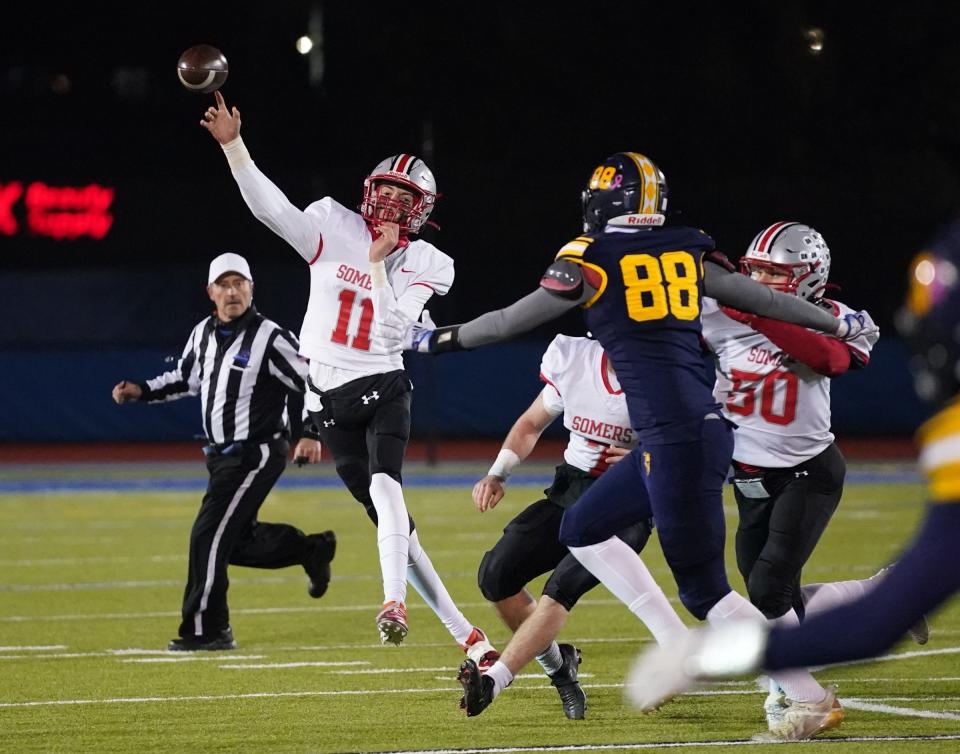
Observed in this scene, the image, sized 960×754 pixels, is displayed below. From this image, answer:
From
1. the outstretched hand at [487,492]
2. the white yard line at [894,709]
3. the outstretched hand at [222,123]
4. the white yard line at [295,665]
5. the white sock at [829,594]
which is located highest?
the outstretched hand at [222,123]

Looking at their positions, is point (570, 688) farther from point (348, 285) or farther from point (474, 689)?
point (348, 285)

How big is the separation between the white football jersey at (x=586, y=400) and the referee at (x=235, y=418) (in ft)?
6.05

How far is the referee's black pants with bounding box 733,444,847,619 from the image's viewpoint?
18.5 feet

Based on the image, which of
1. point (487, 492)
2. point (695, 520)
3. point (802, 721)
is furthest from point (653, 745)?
point (487, 492)

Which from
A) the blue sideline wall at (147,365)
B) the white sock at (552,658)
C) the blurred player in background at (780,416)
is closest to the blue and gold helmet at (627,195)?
the blurred player in background at (780,416)

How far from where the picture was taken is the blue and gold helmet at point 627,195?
5.20 metres

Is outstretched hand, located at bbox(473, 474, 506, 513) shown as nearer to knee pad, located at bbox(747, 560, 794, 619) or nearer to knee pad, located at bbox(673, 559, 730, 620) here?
knee pad, located at bbox(747, 560, 794, 619)

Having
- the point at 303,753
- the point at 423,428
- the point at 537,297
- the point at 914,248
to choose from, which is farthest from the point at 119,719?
the point at 914,248

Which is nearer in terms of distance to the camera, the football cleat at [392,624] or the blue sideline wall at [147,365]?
the football cleat at [392,624]

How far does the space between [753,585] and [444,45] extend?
20.5 metres

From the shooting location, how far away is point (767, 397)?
5934 millimetres

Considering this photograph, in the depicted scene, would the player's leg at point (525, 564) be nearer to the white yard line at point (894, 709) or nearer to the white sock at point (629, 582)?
the white sock at point (629, 582)

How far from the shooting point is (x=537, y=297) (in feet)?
16.6

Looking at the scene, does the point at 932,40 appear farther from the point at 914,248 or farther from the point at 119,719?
the point at 119,719
